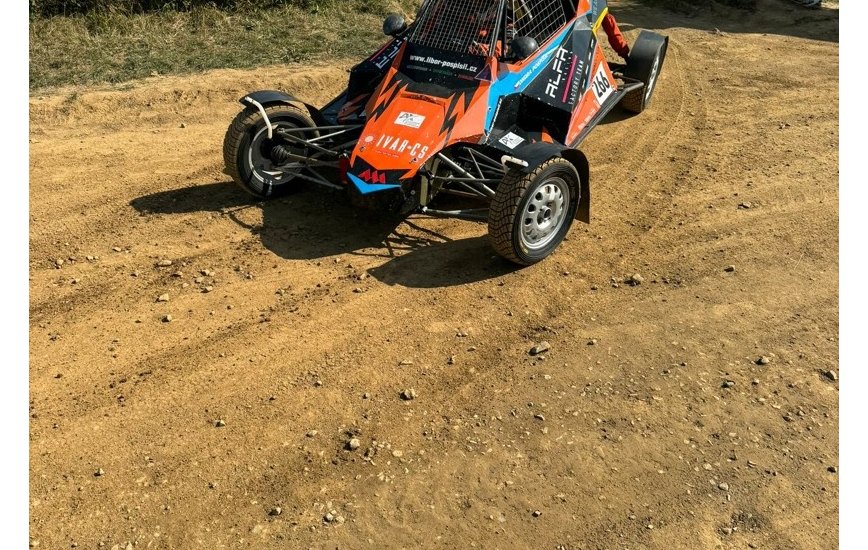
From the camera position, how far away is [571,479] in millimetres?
4730

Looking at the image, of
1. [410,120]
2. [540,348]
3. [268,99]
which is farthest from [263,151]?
[540,348]

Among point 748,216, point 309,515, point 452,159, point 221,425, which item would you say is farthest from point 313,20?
point 309,515

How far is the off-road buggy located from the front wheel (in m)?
0.01

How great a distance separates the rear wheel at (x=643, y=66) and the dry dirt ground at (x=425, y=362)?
109cm

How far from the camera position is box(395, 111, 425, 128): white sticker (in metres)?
6.90

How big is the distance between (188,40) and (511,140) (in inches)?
265

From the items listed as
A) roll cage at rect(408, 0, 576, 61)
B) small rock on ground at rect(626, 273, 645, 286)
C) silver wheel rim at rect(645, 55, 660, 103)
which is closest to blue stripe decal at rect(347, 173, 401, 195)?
roll cage at rect(408, 0, 576, 61)

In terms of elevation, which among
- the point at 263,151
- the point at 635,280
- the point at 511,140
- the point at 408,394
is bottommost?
the point at 408,394

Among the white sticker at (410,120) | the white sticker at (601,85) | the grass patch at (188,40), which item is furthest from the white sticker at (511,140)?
the grass patch at (188,40)

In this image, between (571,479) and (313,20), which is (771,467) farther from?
(313,20)

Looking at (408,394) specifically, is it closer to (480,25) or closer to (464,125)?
(464,125)

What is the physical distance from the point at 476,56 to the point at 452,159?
1.04 m

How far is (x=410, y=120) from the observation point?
22.8ft

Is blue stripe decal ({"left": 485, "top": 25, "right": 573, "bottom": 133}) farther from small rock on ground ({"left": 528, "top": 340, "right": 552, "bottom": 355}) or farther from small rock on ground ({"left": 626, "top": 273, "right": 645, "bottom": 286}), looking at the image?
small rock on ground ({"left": 528, "top": 340, "right": 552, "bottom": 355})
